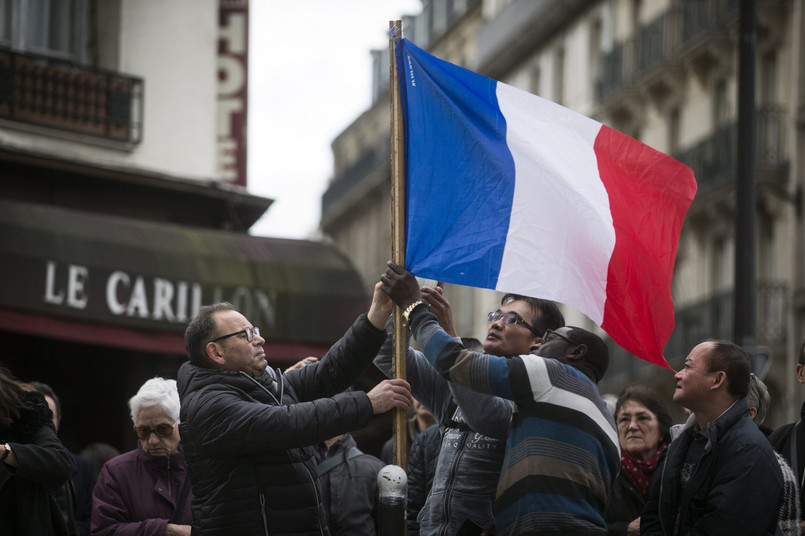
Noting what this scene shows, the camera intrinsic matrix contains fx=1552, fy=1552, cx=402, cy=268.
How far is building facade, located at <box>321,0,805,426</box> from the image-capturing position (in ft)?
103

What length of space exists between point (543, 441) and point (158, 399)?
9.46 ft

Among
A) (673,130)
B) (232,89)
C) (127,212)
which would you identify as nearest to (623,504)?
(127,212)

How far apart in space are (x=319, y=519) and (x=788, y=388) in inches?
998

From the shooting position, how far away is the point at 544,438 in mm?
6684

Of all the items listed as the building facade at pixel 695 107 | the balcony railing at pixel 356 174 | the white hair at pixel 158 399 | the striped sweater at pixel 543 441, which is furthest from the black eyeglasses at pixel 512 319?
the balcony railing at pixel 356 174

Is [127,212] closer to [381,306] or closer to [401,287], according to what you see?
[381,306]

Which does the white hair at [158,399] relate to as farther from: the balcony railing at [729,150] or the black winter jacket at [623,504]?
the balcony railing at [729,150]

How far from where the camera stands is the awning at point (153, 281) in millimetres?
15641

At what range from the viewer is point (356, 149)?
2559 inches

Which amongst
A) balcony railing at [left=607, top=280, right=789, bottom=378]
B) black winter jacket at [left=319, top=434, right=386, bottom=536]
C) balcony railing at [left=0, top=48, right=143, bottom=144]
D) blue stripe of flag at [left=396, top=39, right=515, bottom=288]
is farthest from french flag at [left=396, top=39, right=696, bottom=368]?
balcony railing at [left=607, top=280, right=789, bottom=378]

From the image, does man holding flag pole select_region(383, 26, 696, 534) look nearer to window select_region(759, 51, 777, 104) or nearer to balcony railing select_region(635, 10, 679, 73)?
window select_region(759, 51, 777, 104)

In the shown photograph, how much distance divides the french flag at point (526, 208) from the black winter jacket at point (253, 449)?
89 centimetres

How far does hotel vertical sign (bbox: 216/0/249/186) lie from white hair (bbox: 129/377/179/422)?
9.78 m

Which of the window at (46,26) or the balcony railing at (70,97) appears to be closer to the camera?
the balcony railing at (70,97)
